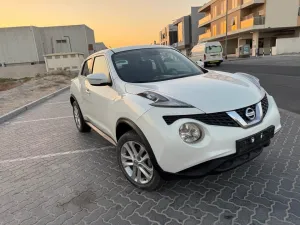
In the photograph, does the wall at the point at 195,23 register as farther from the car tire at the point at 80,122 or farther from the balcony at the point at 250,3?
the car tire at the point at 80,122

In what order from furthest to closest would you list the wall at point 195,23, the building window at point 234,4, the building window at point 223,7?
1. the wall at point 195,23
2. the building window at point 223,7
3. the building window at point 234,4

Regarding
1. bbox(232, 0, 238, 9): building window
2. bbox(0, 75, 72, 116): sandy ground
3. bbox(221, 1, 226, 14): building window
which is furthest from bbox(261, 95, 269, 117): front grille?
bbox(221, 1, 226, 14): building window

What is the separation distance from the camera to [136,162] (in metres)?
3.00

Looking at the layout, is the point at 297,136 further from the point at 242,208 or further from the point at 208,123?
the point at 208,123

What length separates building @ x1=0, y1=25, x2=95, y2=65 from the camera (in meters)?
36.8

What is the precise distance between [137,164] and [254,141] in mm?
1334

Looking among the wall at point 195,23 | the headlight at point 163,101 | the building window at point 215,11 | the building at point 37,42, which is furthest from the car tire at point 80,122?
the wall at point 195,23

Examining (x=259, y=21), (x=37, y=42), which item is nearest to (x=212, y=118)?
(x=259, y=21)

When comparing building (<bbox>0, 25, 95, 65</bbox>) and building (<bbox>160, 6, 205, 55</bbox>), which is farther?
building (<bbox>160, 6, 205, 55</bbox>)

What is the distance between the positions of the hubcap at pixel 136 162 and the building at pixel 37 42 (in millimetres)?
37731

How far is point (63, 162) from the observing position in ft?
13.4

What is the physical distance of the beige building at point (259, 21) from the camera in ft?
109

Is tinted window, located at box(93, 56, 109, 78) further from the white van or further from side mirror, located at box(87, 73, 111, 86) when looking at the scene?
the white van

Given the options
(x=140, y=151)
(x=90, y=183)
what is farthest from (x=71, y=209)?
(x=140, y=151)
